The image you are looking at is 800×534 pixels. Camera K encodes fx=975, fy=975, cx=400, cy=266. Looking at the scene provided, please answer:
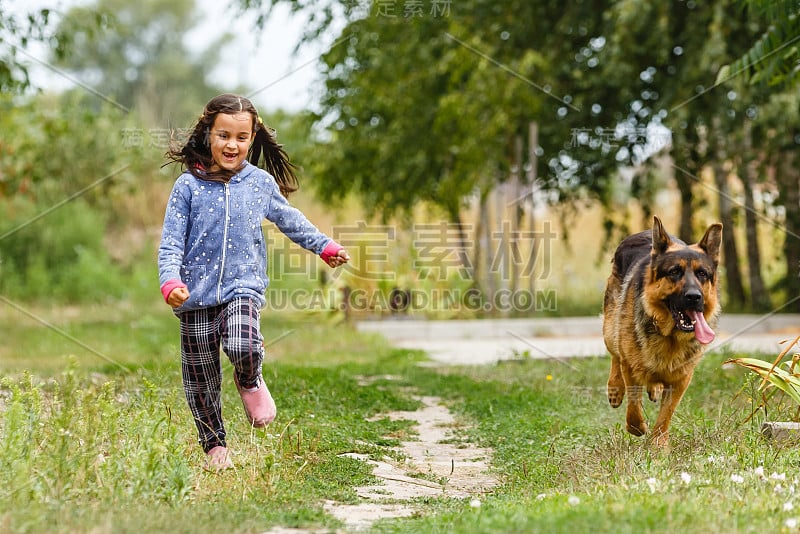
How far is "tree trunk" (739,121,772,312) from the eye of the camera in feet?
47.6

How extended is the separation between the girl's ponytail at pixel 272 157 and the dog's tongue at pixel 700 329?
2.31 metres

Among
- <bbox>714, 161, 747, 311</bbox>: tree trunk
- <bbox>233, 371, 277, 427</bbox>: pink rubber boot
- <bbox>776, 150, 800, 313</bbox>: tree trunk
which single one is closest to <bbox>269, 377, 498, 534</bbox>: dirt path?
<bbox>233, 371, 277, 427</bbox>: pink rubber boot

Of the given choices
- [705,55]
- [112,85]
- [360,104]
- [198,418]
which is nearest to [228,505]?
[198,418]

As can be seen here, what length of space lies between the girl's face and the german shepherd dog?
231cm

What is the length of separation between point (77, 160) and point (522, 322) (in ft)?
34.8

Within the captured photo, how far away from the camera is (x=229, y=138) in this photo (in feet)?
16.2

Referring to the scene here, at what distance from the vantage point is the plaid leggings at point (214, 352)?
15.5 ft

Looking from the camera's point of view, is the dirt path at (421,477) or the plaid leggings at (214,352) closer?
the dirt path at (421,477)

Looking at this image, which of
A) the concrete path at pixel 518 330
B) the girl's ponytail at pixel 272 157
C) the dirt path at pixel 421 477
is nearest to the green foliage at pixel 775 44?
the dirt path at pixel 421 477

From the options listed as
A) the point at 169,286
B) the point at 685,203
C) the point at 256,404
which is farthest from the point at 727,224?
the point at 169,286

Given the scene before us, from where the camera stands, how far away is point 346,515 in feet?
14.0

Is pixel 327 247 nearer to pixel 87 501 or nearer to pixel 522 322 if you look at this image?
pixel 87 501

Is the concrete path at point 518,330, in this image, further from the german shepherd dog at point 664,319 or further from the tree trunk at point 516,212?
the german shepherd dog at point 664,319

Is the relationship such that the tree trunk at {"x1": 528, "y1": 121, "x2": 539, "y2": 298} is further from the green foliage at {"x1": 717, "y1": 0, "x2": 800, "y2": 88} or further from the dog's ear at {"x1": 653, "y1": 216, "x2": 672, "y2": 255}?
the dog's ear at {"x1": 653, "y1": 216, "x2": 672, "y2": 255}
